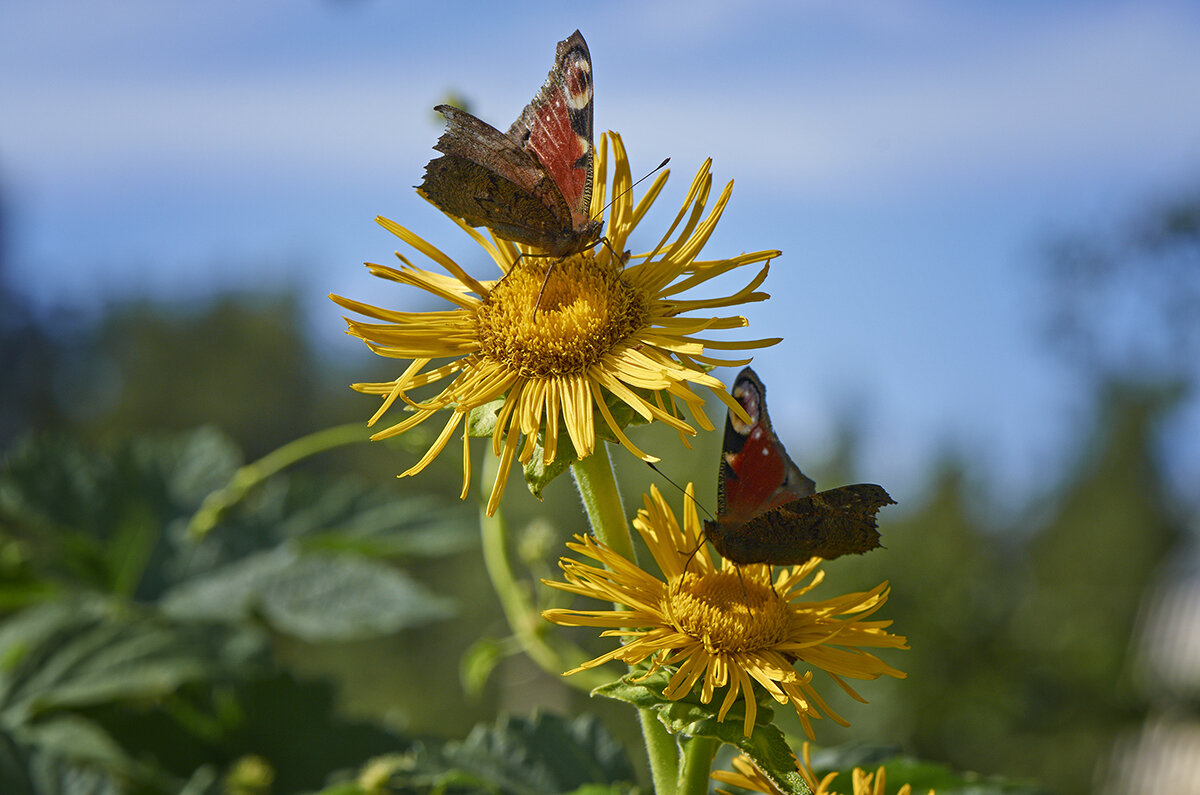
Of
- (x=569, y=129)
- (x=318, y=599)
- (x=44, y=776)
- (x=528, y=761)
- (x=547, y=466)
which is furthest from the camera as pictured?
(x=318, y=599)

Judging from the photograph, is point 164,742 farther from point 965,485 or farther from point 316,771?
point 965,485

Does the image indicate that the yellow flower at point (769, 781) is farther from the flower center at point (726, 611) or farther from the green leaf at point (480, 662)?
the green leaf at point (480, 662)

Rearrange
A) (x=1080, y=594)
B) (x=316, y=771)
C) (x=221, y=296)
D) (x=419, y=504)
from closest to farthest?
1. (x=316, y=771)
2. (x=419, y=504)
3. (x=1080, y=594)
4. (x=221, y=296)

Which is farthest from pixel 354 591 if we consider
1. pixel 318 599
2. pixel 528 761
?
pixel 528 761

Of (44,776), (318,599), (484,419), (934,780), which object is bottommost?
(44,776)

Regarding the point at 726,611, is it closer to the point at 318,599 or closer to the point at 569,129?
the point at 569,129

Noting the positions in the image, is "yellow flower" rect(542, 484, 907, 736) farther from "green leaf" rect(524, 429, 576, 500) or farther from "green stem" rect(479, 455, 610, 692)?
"green stem" rect(479, 455, 610, 692)

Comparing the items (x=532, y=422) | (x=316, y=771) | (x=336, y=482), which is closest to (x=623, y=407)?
(x=532, y=422)
